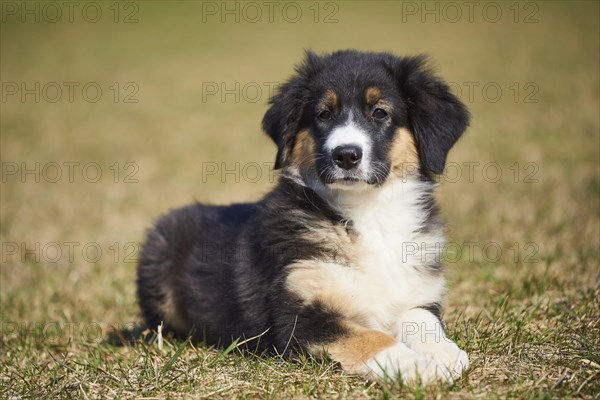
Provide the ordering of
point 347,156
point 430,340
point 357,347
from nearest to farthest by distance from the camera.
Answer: point 357,347 < point 430,340 < point 347,156

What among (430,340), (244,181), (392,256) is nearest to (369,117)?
(392,256)

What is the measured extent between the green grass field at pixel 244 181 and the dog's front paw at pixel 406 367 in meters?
0.08

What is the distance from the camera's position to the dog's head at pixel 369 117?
14.4ft

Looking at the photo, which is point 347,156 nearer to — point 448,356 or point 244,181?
point 448,356

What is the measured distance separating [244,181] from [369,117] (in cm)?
824

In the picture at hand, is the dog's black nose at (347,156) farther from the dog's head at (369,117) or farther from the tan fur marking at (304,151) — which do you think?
the tan fur marking at (304,151)

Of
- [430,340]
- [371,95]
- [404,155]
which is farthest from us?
[404,155]

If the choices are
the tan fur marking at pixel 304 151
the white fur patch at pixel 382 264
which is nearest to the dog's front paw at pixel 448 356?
the white fur patch at pixel 382 264

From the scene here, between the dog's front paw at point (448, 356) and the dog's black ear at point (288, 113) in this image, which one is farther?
the dog's black ear at point (288, 113)

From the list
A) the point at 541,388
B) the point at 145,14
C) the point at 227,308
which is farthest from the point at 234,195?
the point at 145,14

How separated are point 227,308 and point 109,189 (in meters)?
7.62

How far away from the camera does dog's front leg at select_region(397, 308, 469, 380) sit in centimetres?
362

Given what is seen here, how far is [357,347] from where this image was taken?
3.67 m

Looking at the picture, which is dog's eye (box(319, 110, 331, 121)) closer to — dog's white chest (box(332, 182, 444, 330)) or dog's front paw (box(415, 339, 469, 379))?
dog's white chest (box(332, 182, 444, 330))
